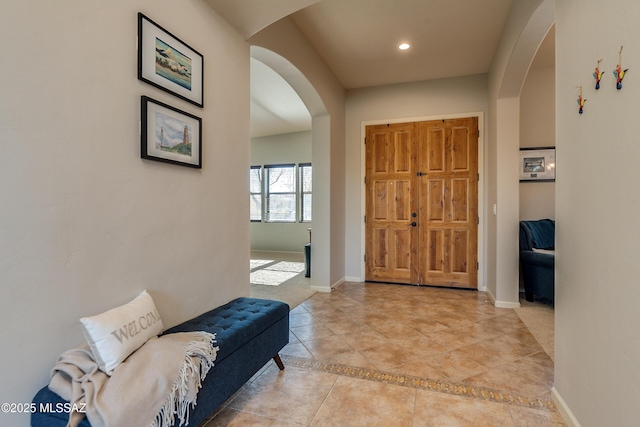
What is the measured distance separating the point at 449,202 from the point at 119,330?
418cm

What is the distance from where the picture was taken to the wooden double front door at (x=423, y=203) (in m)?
4.36

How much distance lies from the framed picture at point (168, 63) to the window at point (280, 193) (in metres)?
6.05

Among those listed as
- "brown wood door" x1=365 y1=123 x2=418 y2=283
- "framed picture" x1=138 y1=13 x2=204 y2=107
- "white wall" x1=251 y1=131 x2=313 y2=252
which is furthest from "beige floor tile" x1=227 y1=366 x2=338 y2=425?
"white wall" x1=251 y1=131 x2=313 y2=252

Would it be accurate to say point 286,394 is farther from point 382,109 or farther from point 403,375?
point 382,109

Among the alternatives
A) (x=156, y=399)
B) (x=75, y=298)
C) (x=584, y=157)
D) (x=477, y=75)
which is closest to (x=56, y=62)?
(x=75, y=298)

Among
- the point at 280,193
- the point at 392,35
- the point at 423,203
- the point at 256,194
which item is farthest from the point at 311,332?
the point at 256,194

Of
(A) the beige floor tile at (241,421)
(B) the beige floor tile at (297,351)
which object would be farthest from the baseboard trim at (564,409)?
(B) the beige floor tile at (297,351)

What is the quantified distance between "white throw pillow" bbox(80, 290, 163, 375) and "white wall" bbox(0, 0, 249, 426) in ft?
0.37

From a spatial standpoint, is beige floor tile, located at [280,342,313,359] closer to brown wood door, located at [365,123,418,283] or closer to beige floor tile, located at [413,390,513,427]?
beige floor tile, located at [413,390,513,427]

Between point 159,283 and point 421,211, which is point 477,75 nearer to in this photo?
point 421,211

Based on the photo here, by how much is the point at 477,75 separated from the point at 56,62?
4.66m

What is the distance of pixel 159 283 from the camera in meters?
1.74

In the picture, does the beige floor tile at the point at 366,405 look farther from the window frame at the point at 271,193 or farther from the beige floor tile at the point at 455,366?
the window frame at the point at 271,193

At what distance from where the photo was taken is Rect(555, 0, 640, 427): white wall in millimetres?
1146
